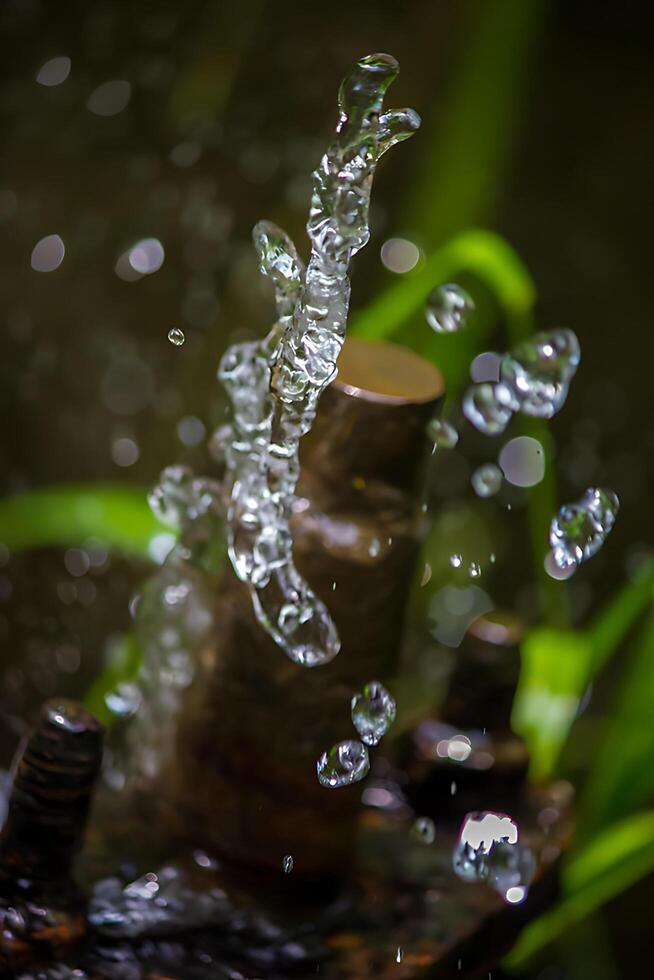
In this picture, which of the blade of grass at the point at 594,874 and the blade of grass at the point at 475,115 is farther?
the blade of grass at the point at 475,115

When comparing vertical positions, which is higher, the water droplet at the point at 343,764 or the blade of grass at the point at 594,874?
the water droplet at the point at 343,764

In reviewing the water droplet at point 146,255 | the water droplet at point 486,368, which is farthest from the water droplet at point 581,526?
the water droplet at point 146,255

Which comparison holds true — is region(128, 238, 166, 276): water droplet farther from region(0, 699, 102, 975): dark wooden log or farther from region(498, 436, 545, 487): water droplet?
region(0, 699, 102, 975): dark wooden log

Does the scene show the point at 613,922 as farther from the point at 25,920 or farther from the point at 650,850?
the point at 25,920

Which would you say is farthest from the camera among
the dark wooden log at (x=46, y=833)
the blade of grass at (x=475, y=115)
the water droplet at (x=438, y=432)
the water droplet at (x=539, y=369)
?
the blade of grass at (x=475, y=115)

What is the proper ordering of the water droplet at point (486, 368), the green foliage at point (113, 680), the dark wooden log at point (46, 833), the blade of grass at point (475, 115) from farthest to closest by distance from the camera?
the water droplet at point (486, 368) → the blade of grass at point (475, 115) → the green foliage at point (113, 680) → the dark wooden log at point (46, 833)

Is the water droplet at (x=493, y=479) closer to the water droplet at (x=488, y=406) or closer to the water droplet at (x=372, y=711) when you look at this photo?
the water droplet at (x=488, y=406)

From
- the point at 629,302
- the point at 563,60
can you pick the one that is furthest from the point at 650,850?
the point at 563,60
